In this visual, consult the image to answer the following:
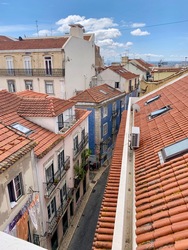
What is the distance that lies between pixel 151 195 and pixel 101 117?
22014mm

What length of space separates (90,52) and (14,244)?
124 ft

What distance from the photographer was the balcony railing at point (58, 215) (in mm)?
14533

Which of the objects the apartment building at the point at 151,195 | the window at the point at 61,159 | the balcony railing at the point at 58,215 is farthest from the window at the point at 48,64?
the apartment building at the point at 151,195

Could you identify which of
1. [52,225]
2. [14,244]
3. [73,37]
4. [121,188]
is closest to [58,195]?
[52,225]

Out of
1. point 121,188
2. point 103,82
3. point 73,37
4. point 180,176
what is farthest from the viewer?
point 103,82

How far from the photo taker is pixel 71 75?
32.2 metres

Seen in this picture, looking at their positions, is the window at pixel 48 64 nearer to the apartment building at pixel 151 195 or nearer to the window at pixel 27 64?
the window at pixel 27 64

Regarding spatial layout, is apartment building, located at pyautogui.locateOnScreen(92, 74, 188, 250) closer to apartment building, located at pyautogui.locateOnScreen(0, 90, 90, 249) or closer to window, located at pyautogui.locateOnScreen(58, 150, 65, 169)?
apartment building, located at pyautogui.locateOnScreen(0, 90, 90, 249)

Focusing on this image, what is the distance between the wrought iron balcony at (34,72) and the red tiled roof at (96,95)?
4.29 metres

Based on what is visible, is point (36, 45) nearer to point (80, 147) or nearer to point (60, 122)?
point (80, 147)

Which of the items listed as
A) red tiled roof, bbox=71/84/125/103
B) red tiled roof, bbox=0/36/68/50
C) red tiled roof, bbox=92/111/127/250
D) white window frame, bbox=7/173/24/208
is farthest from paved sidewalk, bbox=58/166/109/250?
red tiled roof, bbox=0/36/68/50

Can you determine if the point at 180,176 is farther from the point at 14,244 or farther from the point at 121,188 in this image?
the point at 14,244

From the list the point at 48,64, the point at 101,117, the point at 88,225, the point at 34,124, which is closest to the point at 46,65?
the point at 48,64

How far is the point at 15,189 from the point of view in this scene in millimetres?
9984
